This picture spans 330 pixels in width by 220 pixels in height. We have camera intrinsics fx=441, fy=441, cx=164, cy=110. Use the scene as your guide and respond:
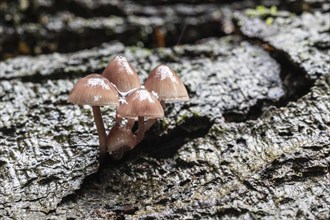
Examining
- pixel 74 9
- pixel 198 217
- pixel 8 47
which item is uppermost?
pixel 74 9

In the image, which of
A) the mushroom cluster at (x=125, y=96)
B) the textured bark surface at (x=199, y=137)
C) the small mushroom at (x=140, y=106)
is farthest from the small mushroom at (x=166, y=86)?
the textured bark surface at (x=199, y=137)

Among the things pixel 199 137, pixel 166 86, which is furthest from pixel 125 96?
pixel 199 137

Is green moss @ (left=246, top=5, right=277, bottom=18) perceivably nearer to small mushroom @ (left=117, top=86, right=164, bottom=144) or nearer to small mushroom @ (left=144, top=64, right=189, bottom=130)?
small mushroom @ (left=144, top=64, right=189, bottom=130)

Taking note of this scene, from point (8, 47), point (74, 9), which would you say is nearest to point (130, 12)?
point (74, 9)

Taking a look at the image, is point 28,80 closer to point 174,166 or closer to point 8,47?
point 8,47

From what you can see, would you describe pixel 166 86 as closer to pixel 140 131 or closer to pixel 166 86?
pixel 166 86

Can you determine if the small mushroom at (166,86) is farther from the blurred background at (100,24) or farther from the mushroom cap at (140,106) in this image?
the blurred background at (100,24)

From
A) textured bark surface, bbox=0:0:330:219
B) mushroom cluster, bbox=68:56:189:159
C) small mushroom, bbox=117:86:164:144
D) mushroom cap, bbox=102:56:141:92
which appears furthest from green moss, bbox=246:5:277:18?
small mushroom, bbox=117:86:164:144
